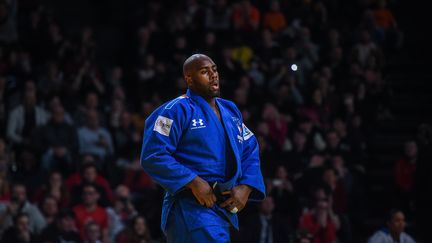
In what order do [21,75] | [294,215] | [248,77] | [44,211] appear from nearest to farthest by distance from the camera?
[44,211], [294,215], [21,75], [248,77]

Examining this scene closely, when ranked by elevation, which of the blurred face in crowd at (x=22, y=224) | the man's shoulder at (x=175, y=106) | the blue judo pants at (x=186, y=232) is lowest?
the blurred face in crowd at (x=22, y=224)

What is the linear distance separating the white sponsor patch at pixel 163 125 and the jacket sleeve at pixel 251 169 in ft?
1.86

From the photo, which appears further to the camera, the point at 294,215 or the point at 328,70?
the point at 328,70

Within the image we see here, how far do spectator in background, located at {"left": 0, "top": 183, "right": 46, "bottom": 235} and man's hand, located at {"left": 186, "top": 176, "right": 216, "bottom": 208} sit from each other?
5.31m

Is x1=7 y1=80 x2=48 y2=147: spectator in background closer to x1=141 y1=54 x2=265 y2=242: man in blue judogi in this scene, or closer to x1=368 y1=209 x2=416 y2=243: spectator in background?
x1=368 y1=209 x2=416 y2=243: spectator in background

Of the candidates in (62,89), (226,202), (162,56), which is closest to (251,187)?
(226,202)

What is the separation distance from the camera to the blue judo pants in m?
5.60

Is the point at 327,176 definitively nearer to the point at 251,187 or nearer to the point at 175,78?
the point at 175,78

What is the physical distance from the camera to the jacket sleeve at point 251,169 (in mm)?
5844

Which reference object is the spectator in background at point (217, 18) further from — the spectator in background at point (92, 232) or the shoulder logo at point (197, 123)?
the shoulder logo at point (197, 123)

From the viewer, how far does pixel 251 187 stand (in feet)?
19.1

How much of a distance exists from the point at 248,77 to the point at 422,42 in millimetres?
3599

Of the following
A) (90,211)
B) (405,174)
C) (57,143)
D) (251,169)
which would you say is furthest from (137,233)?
(251,169)

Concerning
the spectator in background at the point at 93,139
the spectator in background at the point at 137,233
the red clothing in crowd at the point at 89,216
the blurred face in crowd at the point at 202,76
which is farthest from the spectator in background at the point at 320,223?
the blurred face in crowd at the point at 202,76
